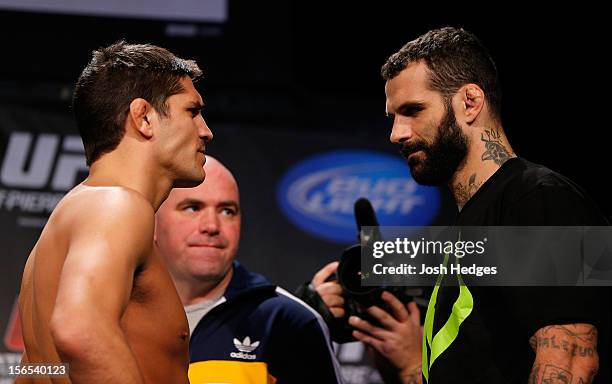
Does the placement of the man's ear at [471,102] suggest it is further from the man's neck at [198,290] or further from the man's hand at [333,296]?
the man's neck at [198,290]

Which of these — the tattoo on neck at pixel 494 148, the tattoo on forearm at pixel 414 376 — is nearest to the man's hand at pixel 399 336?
the tattoo on forearm at pixel 414 376

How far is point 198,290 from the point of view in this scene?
256 centimetres

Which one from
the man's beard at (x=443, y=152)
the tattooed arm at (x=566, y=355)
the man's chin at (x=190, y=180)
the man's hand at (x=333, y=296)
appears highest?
the man's beard at (x=443, y=152)

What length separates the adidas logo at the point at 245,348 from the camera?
2.41 metres

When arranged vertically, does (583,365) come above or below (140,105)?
below

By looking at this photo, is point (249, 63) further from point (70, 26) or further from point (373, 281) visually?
point (373, 281)

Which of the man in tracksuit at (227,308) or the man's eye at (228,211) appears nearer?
the man in tracksuit at (227,308)

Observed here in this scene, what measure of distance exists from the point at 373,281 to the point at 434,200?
1.27m

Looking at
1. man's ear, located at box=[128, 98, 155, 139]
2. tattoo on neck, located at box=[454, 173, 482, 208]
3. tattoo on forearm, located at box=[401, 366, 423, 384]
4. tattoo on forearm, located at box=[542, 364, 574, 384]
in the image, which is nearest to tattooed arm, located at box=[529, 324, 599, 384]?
tattoo on forearm, located at box=[542, 364, 574, 384]

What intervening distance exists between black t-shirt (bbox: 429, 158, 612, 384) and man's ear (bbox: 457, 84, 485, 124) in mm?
149

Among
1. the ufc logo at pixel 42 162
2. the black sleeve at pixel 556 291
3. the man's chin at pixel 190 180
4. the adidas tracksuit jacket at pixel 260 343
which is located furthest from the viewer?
the ufc logo at pixel 42 162

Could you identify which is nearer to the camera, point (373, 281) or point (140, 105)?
point (140, 105)

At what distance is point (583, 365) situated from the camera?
1554 mm

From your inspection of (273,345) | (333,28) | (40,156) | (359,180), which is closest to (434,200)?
(359,180)
